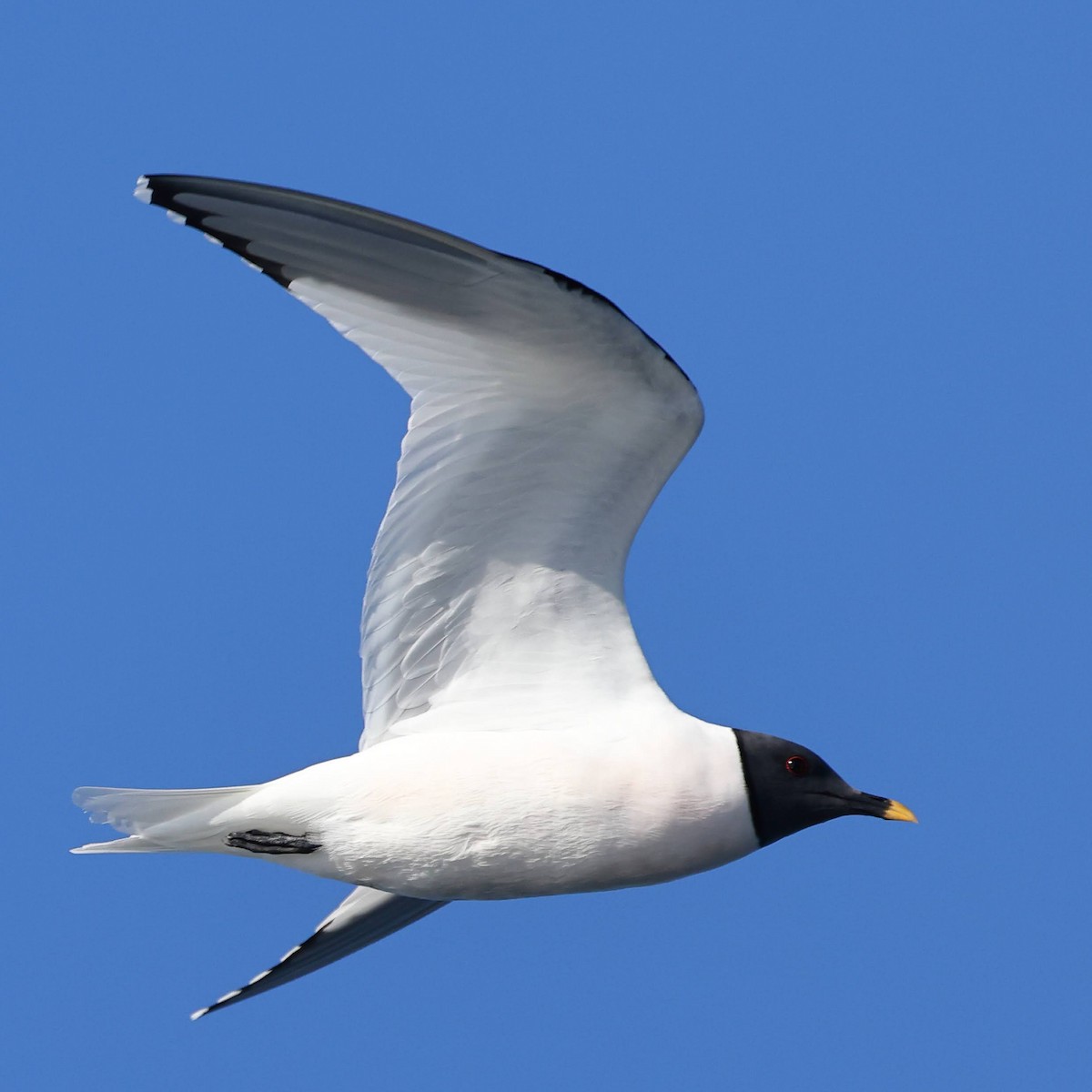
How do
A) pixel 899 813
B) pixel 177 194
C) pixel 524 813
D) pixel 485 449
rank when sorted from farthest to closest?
pixel 899 813 → pixel 485 449 → pixel 524 813 → pixel 177 194

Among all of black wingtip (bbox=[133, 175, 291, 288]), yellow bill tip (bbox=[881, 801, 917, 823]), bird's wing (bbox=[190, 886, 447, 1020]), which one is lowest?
bird's wing (bbox=[190, 886, 447, 1020])

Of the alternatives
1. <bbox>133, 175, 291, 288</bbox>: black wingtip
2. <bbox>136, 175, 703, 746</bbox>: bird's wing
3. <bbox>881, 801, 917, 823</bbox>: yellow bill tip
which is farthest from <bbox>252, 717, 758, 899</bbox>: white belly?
<bbox>133, 175, 291, 288</bbox>: black wingtip

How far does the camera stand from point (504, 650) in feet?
21.4

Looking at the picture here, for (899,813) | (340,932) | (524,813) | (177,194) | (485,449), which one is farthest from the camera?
(340,932)

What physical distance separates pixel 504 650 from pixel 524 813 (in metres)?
0.56

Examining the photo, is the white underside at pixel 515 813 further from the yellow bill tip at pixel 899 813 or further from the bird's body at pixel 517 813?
the yellow bill tip at pixel 899 813

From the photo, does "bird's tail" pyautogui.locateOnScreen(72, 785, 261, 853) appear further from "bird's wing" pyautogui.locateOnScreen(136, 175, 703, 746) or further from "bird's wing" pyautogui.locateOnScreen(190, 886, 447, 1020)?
"bird's wing" pyautogui.locateOnScreen(190, 886, 447, 1020)

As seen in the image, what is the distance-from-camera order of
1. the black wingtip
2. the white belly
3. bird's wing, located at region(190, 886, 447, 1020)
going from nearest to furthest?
the black wingtip
the white belly
bird's wing, located at region(190, 886, 447, 1020)

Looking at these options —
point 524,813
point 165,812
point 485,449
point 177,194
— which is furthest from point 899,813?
point 177,194

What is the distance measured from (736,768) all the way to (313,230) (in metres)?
1.89

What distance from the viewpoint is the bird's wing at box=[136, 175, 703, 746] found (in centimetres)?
587

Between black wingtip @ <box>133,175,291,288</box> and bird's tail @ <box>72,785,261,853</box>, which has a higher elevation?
black wingtip @ <box>133,175,291,288</box>

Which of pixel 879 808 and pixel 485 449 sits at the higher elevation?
pixel 485 449

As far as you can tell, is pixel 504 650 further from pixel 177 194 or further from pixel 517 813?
pixel 177 194
